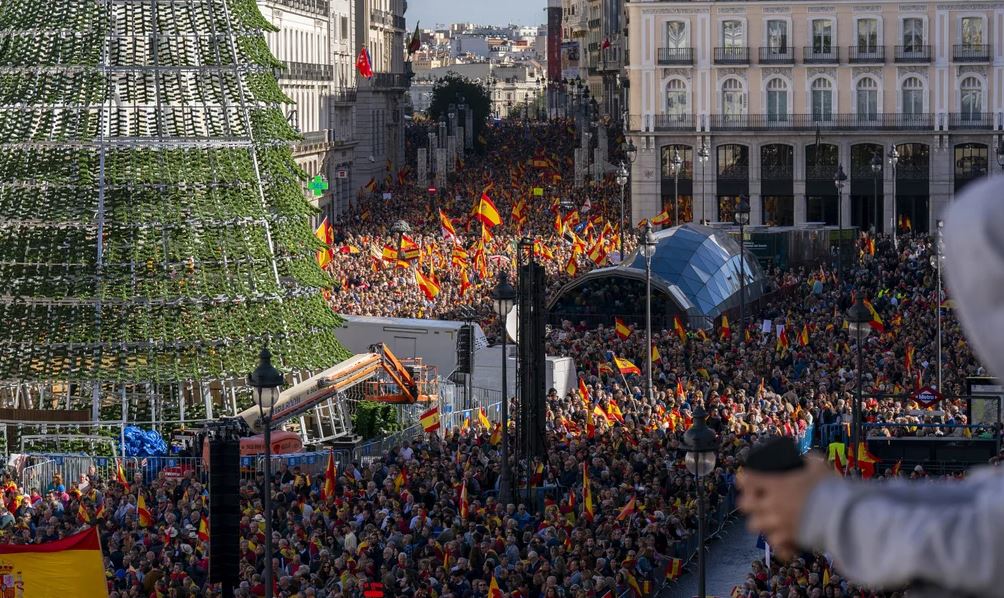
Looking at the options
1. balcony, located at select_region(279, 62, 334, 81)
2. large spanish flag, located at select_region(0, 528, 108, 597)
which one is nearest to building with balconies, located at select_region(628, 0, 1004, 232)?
balcony, located at select_region(279, 62, 334, 81)

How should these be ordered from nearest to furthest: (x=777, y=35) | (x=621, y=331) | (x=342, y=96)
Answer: (x=621, y=331) → (x=777, y=35) → (x=342, y=96)

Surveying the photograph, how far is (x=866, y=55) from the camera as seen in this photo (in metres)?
84.6

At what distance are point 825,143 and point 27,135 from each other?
181 feet

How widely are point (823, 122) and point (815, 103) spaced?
2.88 feet

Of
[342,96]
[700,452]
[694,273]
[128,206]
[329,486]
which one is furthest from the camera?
[342,96]

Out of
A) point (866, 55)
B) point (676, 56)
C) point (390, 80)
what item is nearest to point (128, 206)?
point (676, 56)

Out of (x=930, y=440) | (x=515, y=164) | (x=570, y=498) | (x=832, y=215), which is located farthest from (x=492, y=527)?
(x=515, y=164)

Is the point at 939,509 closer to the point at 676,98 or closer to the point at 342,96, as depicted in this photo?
the point at 676,98

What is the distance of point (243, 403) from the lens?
3766cm

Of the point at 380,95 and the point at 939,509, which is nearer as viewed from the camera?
the point at 939,509

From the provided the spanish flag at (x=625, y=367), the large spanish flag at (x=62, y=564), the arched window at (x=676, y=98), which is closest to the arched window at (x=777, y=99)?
the arched window at (x=676, y=98)

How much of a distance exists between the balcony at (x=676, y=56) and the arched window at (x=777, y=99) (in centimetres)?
356

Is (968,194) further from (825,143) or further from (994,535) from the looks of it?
(825,143)

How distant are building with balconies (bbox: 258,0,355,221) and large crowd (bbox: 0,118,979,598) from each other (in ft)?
126
